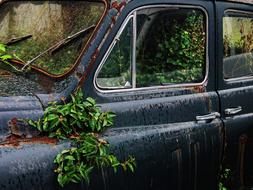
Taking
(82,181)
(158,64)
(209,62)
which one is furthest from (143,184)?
(209,62)

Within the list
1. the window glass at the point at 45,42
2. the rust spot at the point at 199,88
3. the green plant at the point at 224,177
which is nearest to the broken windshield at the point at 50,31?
the window glass at the point at 45,42

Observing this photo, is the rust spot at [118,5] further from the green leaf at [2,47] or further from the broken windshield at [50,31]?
the green leaf at [2,47]

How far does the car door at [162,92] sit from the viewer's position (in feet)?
11.7

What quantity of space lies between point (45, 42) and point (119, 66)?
A: 52 centimetres

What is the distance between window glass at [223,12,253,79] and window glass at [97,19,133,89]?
3.60 feet

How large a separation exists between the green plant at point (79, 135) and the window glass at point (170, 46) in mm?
541

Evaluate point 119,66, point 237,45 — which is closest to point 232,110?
point 237,45

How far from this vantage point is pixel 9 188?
2961 mm

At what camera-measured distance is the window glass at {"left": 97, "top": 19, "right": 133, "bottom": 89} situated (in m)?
3.59

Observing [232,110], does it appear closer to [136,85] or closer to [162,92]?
[162,92]

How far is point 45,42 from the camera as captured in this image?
3695mm

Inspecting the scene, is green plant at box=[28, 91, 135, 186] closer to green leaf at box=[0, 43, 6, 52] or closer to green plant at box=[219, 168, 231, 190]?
green leaf at box=[0, 43, 6, 52]

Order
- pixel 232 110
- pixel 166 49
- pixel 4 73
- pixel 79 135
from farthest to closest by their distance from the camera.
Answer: pixel 232 110 → pixel 166 49 → pixel 4 73 → pixel 79 135

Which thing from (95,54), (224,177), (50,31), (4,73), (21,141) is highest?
(50,31)
